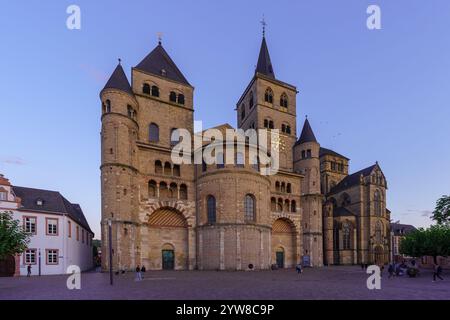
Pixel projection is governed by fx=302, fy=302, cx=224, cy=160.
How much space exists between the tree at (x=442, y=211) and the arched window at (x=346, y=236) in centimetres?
1834

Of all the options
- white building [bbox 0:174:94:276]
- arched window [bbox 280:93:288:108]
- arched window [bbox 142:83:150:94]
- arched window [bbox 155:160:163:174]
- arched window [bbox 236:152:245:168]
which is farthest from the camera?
arched window [bbox 280:93:288:108]

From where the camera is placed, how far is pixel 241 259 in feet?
119

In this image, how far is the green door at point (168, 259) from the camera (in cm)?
3875

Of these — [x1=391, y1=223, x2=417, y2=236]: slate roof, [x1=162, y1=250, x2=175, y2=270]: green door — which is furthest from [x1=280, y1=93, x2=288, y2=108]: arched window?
[x1=391, y1=223, x2=417, y2=236]: slate roof

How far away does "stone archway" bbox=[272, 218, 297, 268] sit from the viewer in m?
47.0

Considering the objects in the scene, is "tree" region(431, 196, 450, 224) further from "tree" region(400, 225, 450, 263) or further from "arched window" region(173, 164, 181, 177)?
"arched window" region(173, 164, 181, 177)

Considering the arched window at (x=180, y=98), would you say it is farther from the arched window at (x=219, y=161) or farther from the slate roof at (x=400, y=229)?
the slate roof at (x=400, y=229)

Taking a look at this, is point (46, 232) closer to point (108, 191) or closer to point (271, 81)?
point (108, 191)

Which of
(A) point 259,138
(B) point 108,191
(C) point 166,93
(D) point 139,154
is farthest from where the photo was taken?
(A) point 259,138

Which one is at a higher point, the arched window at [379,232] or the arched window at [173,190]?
the arched window at [173,190]

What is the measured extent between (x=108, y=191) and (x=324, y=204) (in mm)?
41402

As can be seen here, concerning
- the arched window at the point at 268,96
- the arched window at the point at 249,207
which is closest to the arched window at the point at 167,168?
the arched window at the point at 249,207

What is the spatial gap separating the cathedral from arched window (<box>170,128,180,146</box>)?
16cm
